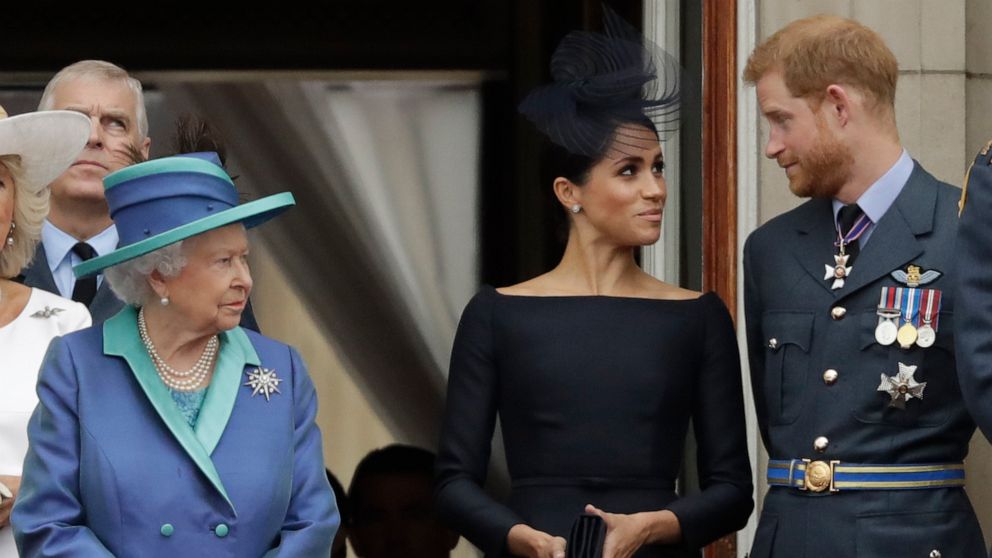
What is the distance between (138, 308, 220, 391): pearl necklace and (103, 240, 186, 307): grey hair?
4 centimetres

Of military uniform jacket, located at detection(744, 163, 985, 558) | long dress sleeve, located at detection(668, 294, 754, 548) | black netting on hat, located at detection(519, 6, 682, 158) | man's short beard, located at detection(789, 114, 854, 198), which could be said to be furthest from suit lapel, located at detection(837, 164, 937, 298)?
black netting on hat, located at detection(519, 6, 682, 158)

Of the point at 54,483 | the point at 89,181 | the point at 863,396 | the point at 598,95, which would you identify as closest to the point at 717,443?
the point at 863,396

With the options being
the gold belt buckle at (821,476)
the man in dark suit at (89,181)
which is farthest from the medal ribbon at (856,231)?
the man in dark suit at (89,181)

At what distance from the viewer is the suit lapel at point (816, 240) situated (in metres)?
4.34

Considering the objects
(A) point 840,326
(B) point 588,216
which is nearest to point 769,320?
(A) point 840,326

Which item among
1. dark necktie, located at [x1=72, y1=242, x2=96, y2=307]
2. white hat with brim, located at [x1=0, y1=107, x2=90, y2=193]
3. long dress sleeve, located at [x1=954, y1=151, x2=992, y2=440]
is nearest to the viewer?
long dress sleeve, located at [x1=954, y1=151, x2=992, y2=440]

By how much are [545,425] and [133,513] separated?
966 millimetres

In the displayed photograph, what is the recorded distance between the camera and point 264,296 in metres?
7.49

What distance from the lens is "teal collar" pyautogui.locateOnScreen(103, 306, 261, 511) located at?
154 inches

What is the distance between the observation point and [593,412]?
4.40 metres

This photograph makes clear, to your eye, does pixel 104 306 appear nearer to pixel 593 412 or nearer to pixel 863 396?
pixel 593 412

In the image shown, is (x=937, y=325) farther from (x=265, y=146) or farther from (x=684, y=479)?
(x=265, y=146)

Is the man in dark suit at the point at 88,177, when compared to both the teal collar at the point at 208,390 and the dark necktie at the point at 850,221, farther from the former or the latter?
the dark necktie at the point at 850,221

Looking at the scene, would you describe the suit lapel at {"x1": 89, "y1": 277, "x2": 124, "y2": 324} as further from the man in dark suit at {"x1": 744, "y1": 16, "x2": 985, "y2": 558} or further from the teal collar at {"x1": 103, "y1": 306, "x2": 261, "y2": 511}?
the man in dark suit at {"x1": 744, "y1": 16, "x2": 985, "y2": 558}
